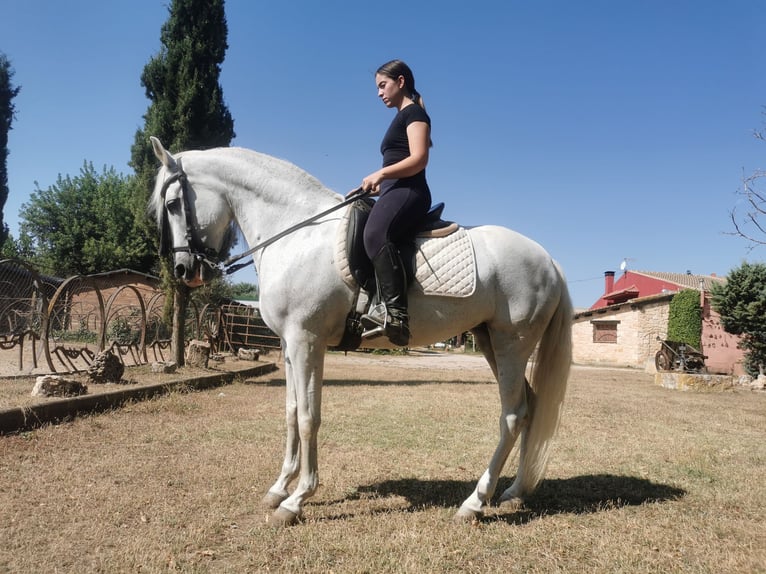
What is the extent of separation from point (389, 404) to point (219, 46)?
12.5m

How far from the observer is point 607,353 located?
98.8 ft

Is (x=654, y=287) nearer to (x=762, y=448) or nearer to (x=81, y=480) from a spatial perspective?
(x=762, y=448)

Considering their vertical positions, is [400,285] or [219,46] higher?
[219,46]

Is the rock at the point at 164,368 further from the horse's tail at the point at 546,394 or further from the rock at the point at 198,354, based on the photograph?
the horse's tail at the point at 546,394

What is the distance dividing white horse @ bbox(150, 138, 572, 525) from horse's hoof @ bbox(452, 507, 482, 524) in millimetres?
14

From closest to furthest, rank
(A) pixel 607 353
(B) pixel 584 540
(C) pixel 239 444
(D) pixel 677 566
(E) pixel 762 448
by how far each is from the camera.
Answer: (D) pixel 677 566
(B) pixel 584 540
(C) pixel 239 444
(E) pixel 762 448
(A) pixel 607 353

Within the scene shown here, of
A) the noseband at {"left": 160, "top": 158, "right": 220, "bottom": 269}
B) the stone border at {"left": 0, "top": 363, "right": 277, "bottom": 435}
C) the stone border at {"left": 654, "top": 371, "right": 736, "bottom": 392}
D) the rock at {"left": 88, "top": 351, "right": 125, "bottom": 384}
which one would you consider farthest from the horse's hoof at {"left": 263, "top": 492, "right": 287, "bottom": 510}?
the stone border at {"left": 654, "top": 371, "right": 736, "bottom": 392}

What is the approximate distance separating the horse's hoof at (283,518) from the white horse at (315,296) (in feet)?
0.08

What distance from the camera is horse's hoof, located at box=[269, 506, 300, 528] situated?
3.27m

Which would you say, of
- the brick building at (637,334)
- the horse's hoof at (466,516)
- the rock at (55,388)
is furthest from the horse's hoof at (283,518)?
the brick building at (637,334)

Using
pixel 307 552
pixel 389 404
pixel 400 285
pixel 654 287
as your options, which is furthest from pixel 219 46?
pixel 654 287

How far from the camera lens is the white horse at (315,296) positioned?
3.55m

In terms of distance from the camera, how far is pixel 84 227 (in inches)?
1230

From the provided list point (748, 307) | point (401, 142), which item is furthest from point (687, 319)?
point (401, 142)
